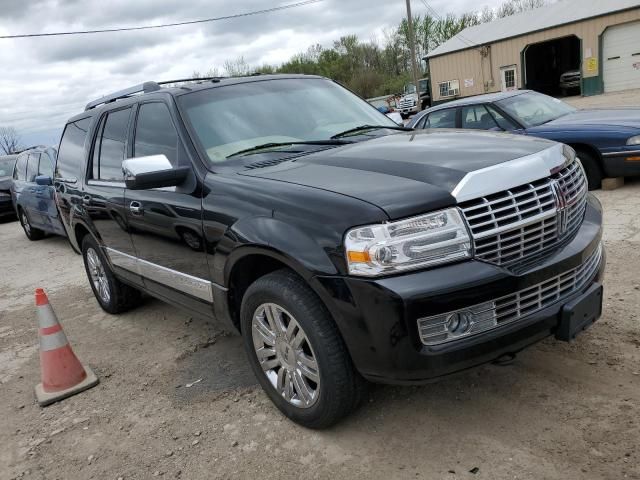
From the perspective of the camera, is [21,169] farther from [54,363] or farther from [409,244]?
[409,244]

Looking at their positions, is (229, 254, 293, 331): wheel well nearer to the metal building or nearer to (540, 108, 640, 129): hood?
(540, 108, 640, 129): hood

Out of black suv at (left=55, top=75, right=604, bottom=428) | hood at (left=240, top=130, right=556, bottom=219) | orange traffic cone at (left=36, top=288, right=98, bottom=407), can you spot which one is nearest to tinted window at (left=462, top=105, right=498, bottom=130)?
black suv at (left=55, top=75, right=604, bottom=428)

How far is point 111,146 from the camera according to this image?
4422 millimetres

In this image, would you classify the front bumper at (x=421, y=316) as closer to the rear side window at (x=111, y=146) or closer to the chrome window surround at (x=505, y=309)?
the chrome window surround at (x=505, y=309)

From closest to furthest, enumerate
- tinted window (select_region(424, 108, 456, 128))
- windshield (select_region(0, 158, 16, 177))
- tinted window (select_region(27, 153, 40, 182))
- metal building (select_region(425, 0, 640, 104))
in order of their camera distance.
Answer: tinted window (select_region(424, 108, 456, 128))
tinted window (select_region(27, 153, 40, 182))
windshield (select_region(0, 158, 16, 177))
metal building (select_region(425, 0, 640, 104))

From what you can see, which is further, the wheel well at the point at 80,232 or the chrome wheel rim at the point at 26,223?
the chrome wheel rim at the point at 26,223

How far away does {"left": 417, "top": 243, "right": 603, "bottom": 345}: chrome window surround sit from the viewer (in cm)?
229

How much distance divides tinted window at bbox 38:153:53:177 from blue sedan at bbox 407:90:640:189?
6.13 m

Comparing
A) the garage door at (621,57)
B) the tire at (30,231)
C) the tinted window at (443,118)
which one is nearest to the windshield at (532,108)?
the tinted window at (443,118)

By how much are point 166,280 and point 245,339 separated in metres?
1.00

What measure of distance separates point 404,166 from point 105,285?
12.1ft

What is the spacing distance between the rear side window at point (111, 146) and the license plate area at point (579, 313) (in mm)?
3204

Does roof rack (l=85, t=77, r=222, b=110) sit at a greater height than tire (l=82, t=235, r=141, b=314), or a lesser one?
greater

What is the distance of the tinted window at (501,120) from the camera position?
7602 millimetres
